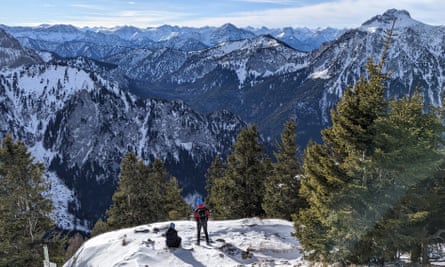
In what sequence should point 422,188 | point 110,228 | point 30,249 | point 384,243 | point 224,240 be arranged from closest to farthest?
point 384,243, point 422,188, point 224,240, point 30,249, point 110,228

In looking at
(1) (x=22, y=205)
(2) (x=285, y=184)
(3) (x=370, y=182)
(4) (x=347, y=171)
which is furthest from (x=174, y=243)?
(2) (x=285, y=184)

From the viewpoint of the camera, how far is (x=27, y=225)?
2908cm

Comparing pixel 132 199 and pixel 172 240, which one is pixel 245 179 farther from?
pixel 172 240

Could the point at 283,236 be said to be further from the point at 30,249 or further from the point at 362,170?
the point at 30,249

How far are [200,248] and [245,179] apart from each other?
1669 cm

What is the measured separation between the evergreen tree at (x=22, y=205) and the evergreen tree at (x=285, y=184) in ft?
63.3

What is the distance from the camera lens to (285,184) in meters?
37.5

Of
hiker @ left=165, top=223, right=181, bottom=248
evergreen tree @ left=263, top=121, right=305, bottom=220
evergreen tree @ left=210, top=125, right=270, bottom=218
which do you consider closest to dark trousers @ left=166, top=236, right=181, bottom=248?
hiker @ left=165, top=223, right=181, bottom=248

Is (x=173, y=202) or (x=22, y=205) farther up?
(x=22, y=205)

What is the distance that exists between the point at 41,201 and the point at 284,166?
21.8 meters

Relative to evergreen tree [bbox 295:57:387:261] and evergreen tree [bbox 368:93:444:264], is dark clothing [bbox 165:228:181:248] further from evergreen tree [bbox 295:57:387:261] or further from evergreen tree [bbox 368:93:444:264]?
evergreen tree [bbox 368:93:444:264]

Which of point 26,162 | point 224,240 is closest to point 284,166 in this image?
point 224,240

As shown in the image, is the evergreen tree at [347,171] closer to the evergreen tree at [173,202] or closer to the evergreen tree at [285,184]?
the evergreen tree at [285,184]

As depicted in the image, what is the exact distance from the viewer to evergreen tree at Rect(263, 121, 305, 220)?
37.0 m
